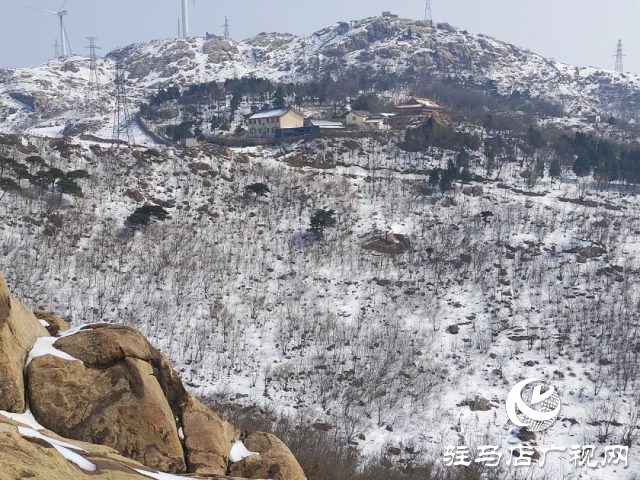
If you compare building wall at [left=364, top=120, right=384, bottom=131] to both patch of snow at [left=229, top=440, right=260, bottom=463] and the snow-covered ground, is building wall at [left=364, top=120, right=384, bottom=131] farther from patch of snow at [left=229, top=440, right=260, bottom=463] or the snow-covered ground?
patch of snow at [left=229, top=440, right=260, bottom=463]

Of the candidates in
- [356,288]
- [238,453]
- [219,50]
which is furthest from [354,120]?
[219,50]

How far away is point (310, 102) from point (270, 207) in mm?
45434

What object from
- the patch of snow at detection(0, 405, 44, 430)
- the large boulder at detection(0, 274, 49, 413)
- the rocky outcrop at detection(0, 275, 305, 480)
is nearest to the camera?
the patch of snow at detection(0, 405, 44, 430)

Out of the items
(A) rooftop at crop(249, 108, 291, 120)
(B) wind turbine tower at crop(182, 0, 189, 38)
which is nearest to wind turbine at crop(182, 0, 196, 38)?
(B) wind turbine tower at crop(182, 0, 189, 38)

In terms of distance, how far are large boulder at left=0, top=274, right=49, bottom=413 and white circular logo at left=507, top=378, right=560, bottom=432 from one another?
19.0 m

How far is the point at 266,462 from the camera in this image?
31.9ft

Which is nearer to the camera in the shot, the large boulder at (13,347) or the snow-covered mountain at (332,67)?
the large boulder at (13,347)

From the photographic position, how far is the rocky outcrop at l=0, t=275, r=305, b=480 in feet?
27.7

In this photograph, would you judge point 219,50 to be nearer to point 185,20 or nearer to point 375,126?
point 185,20

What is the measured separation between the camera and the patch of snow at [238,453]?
9727mm

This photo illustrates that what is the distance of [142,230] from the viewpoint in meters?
35.6

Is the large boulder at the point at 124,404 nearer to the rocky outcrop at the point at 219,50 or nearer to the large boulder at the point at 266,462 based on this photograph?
the large boulder at the point at 266,462

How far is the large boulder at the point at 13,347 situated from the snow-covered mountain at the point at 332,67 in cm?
8921

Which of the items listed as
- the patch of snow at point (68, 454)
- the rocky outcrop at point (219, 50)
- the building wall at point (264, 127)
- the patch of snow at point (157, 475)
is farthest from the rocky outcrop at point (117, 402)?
the rocky outcrop at point (219, 50)
